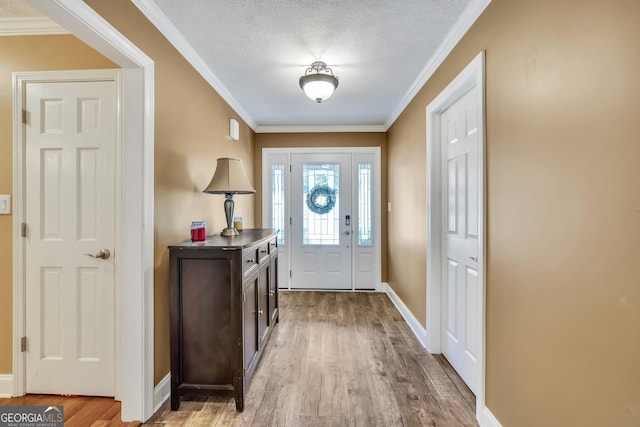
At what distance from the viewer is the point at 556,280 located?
1.18 m

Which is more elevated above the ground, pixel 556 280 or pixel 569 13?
pixel 569 13

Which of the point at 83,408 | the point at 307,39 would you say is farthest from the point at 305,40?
the point at 83,408

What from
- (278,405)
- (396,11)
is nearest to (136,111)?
(396,11)

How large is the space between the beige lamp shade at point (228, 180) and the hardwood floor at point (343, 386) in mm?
1423

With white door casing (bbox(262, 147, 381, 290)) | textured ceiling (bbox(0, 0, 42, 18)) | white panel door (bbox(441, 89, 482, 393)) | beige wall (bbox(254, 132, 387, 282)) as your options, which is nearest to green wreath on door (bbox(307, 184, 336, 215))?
white door casing (bbox(262, 147, 381, 290))

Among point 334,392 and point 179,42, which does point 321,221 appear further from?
point 179,42

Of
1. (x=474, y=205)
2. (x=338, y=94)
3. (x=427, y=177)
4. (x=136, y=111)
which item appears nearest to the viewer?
(x=136, y=111)

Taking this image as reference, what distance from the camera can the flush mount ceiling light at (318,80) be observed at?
248 cm

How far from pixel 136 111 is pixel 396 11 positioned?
168cm

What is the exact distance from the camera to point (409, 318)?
3246 millimetres

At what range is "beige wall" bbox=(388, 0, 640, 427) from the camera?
91 cm

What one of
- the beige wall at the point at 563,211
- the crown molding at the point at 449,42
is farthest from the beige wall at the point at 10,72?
the beige wall at the point at 563,211

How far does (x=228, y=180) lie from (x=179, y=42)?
3.36 ft

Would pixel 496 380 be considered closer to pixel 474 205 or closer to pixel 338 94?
pixel 474 205
